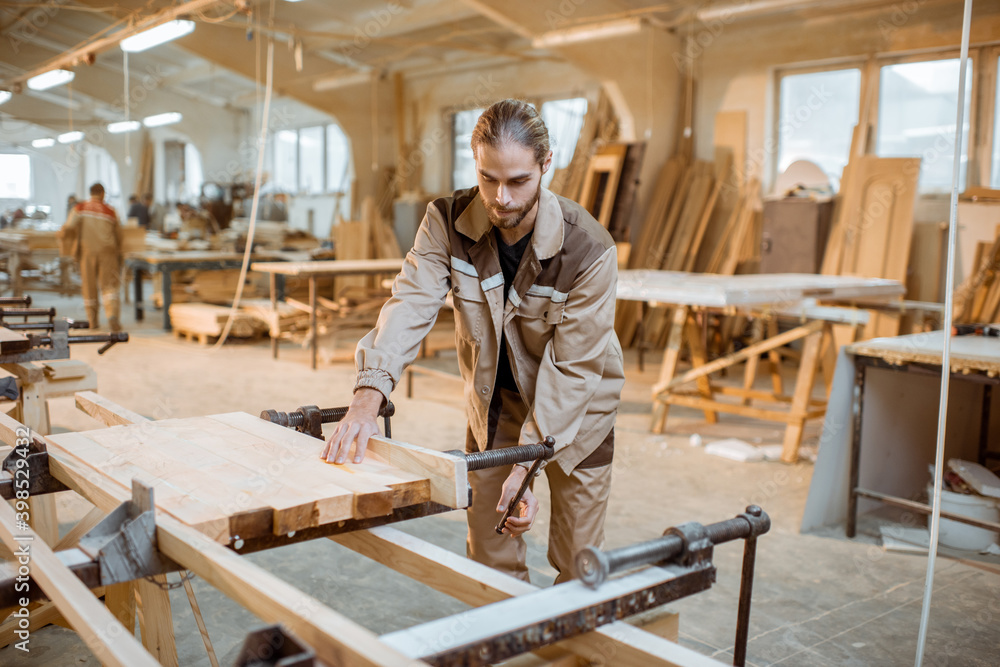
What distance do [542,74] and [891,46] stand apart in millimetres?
4516

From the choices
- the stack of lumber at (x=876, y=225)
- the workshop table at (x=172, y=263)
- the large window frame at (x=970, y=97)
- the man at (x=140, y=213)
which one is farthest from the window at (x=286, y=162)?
the stack of lumber at (x=876, y=225)

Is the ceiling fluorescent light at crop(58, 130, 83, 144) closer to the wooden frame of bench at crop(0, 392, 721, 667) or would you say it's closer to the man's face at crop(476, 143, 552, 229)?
the man's face at crop(476, 143, 552, 229)

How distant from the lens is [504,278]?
206 cm

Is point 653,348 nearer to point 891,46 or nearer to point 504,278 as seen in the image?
point 891,46

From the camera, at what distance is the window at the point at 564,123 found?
34.3 feet

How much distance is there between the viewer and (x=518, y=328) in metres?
2.08

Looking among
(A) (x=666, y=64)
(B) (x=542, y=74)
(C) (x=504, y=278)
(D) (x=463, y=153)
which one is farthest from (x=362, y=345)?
(D) (x=463, y=153)

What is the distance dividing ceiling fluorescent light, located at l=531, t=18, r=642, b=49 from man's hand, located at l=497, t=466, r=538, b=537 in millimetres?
5849

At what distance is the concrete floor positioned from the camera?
2588 mm

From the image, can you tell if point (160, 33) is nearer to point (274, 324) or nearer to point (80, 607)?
point (274, 324)

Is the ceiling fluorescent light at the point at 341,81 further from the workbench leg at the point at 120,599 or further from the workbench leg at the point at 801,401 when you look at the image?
the workbench leg at the point at 120,599

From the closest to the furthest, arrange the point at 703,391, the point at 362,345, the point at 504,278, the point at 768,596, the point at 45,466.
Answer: the point at 45,466 → the point at 362,345 → the point at 504,278 → the point at 768,596 → the point at 703,391

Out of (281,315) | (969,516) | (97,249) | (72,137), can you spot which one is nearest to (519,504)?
(969,516)

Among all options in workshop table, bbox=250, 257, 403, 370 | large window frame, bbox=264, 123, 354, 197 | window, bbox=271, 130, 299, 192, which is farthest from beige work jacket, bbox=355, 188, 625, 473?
window, bbox=271, 130, 299, 192
